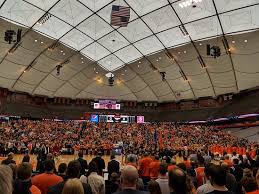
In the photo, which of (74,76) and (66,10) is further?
(74,76)

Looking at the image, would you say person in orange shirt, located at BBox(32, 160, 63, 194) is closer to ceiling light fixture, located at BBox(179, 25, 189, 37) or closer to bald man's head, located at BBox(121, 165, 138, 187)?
bald man's head, located at BBox(121, 165, 138, 187)

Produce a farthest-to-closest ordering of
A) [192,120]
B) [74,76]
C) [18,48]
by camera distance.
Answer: [192,120] < [74,76] < [18,48]

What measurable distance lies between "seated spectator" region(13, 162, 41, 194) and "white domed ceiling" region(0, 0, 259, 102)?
27628mm

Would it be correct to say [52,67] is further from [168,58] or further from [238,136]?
[238,136]

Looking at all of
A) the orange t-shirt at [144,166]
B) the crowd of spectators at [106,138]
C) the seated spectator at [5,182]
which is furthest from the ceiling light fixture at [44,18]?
the seated spectator at [5,182]

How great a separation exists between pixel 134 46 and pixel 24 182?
35371 millimetres

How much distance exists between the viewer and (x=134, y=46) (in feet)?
126

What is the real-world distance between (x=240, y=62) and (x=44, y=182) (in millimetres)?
36016

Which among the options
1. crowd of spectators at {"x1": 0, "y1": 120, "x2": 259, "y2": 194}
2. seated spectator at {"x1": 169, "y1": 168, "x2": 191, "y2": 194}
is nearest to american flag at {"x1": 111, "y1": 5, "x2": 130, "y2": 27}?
crowd of spectators at {"x1": 0, "y1": 120, "x2": 259, "y2": 194}

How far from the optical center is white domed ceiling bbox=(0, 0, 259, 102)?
3007 cm

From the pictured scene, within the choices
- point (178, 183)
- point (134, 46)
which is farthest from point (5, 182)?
point (134, 46)

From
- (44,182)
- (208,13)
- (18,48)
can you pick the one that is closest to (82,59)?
(18,48)

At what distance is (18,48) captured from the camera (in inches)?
1417

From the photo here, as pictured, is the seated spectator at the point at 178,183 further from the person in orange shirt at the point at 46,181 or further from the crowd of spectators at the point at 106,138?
the crowd of spectators at the point at 106,138
